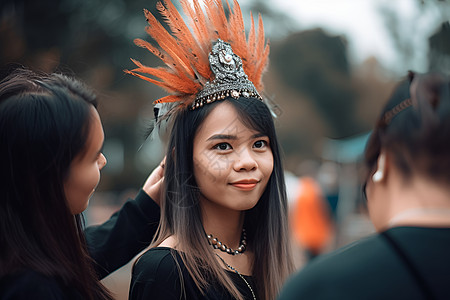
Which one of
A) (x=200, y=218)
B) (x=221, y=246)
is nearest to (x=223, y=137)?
(x=200, y=218)

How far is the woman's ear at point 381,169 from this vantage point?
47.7 inches

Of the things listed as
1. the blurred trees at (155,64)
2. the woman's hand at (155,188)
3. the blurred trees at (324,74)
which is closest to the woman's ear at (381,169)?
the woman's hand at (155,188)

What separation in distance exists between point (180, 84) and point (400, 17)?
31.9 ft

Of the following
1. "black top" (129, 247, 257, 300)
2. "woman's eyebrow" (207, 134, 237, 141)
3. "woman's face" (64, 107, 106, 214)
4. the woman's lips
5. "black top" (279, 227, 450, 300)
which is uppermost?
"woman's eyebrow" (207, 134, 237, 141)

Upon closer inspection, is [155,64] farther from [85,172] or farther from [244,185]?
[85,172]

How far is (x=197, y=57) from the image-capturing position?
202 cm

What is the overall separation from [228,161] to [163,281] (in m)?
0.52

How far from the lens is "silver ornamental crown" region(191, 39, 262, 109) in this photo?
1.98 m

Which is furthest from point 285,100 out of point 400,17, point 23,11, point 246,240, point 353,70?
point 246,240

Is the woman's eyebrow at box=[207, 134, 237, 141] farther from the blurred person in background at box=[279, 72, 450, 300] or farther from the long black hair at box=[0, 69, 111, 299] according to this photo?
the blurred person in background at box=[279, 72, 450, 300]

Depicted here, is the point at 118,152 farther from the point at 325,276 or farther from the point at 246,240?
the point at 325,276

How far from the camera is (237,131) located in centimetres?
190

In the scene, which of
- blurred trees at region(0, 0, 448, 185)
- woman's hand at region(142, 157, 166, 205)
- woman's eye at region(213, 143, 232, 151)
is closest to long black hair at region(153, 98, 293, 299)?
woman's eye at region(213, 143, 232, 151)

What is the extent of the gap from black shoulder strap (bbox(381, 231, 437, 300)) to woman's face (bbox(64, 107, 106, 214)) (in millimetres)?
931
